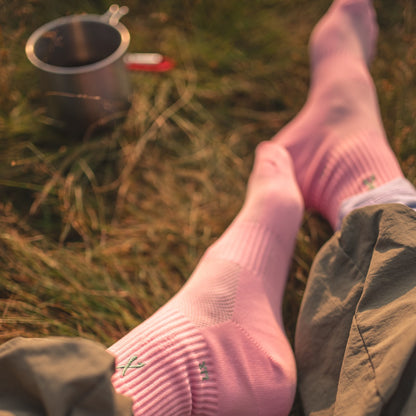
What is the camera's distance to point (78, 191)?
107 centimetres

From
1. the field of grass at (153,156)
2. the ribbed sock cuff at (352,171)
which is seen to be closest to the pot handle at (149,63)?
the field of grass at (153,156)

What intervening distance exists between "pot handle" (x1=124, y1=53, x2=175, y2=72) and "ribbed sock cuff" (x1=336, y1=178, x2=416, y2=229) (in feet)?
2.16

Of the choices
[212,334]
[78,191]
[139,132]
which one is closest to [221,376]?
[212,334]

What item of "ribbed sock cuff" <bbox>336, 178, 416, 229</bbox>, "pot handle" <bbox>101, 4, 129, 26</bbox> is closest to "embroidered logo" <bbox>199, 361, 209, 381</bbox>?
"ribbed sock cuff" <bbox>336, 178, 416, 229</bbox>

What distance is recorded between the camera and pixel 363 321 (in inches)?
24.2

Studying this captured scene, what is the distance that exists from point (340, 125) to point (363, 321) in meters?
0.51

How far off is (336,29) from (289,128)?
277 millimetres

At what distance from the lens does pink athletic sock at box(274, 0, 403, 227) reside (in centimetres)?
93

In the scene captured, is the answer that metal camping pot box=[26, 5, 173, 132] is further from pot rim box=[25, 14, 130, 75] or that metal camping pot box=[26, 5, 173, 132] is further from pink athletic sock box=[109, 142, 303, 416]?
pink athletic sock box=[109, 142, 303, 416]

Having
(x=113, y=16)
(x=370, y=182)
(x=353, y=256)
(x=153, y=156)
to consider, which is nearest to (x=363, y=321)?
(x=353, y=256)

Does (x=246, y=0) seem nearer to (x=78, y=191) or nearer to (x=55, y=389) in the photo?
(x=78, y=191)

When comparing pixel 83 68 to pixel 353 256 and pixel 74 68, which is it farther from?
pixel 353 256

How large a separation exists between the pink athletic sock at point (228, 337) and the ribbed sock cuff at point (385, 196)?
0.09 m

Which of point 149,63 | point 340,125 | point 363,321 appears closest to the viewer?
point 363,321
